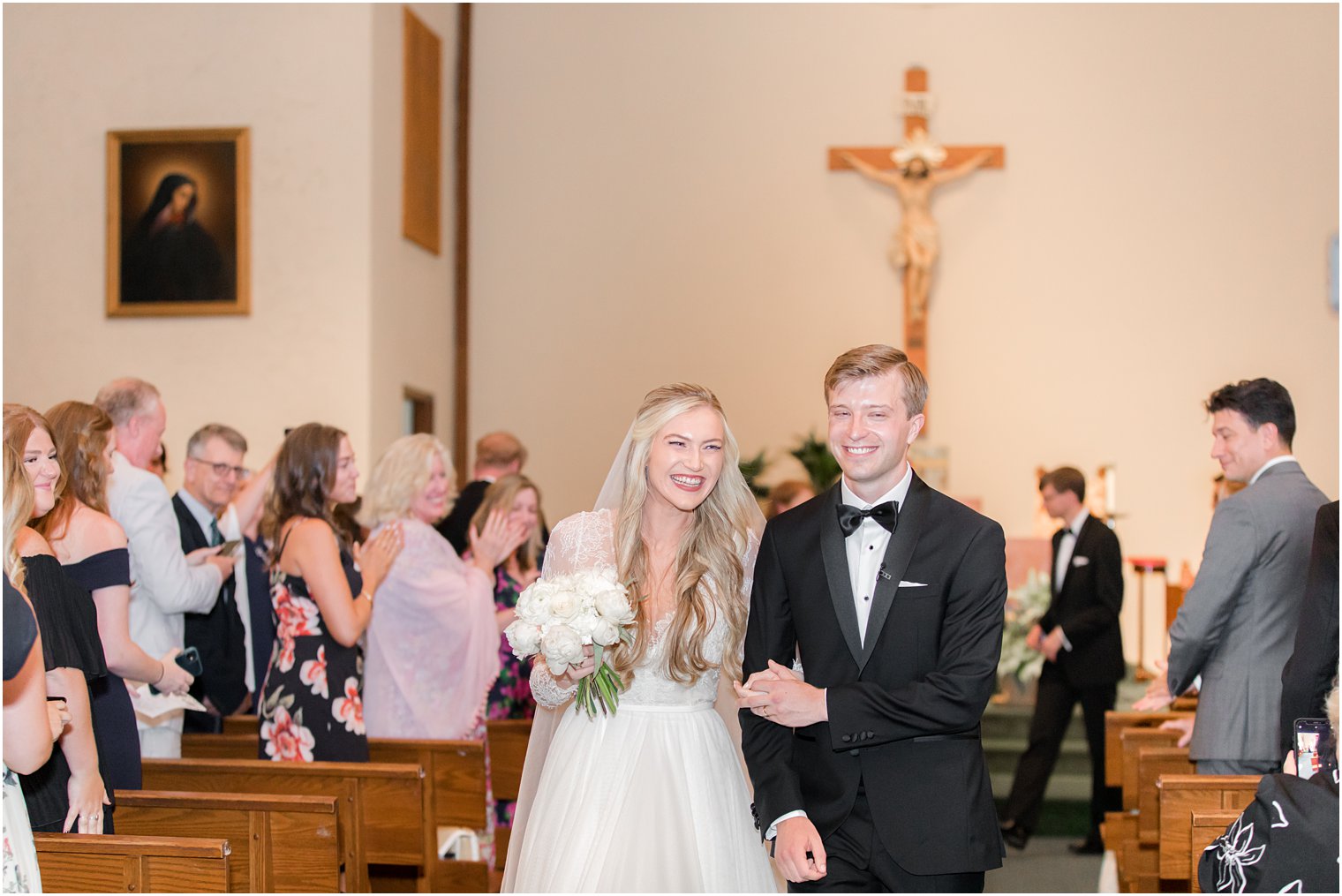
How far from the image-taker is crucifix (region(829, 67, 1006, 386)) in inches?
407

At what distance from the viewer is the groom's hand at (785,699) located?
2689mm

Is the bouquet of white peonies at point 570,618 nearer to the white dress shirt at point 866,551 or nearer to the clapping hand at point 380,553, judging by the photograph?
the white dress shirt at point 866,551

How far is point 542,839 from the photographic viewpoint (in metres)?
3.14

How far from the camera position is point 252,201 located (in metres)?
8.62

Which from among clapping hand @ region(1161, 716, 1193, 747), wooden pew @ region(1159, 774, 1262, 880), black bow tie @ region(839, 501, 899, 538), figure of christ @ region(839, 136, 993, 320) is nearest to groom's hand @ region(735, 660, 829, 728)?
black bow tie @ region(839, 501, 899, 538)

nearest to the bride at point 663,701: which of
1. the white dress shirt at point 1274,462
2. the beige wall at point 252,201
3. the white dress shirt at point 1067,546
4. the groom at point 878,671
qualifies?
the groom at point 878,671

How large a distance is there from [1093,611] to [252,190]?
545 centimetres

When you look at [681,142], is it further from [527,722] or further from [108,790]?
[108,790]

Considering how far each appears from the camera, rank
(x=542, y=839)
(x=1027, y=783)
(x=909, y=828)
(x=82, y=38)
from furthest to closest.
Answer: (x=82, y=38), (x=1027, y=783), (x=542, y=839), (x=909, y=828)

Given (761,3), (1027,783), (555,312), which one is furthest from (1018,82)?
(1027,783)

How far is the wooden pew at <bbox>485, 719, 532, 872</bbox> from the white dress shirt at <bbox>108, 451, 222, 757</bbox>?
987 mm

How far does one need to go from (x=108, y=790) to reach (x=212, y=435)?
206cm

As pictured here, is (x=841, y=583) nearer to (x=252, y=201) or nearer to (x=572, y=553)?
(x=572, y=553)

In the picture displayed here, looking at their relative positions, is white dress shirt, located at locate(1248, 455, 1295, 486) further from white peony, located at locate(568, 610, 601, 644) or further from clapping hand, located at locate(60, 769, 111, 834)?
clapping hand, located at locate(60, 769, 111, 834)
